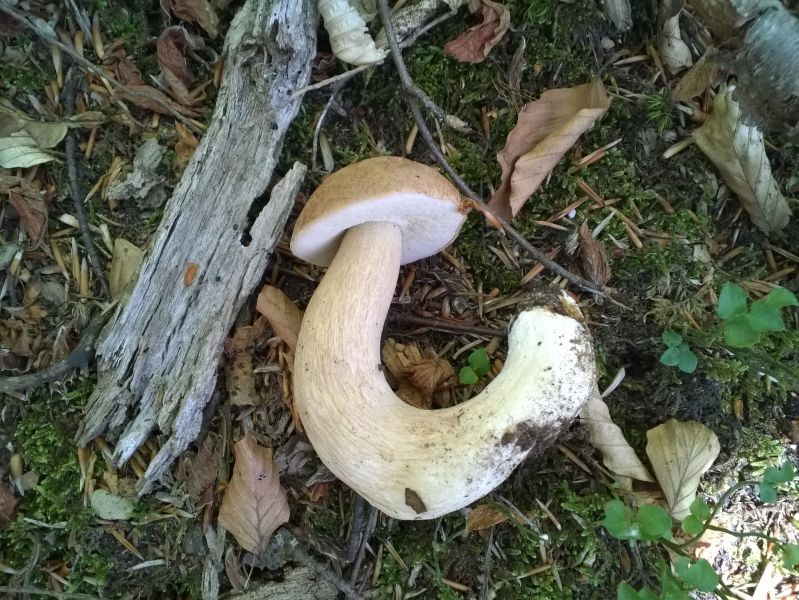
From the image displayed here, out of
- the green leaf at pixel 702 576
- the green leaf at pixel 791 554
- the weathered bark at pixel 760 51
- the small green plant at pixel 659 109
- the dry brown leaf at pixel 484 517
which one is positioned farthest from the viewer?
the small green plant at pixel 659 109

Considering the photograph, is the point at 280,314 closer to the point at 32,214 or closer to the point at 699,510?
the point at 32,214

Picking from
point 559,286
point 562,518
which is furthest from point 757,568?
point 559,286

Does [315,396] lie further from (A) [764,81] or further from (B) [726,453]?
(A) [764,81]

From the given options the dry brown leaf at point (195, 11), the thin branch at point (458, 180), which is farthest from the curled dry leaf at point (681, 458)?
the dry brown leaf at point (195, 11)

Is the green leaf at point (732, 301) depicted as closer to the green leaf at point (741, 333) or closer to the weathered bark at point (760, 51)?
the green leaf at point (741, 333)

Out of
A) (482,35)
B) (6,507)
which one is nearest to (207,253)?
(6,507)

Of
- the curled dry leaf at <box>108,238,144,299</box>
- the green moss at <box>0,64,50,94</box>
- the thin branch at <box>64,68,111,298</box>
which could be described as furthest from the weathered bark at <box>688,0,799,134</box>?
the green moss at <box>0,64,50,94</box>

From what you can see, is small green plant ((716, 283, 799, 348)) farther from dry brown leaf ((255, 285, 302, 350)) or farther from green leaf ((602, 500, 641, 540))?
dry brown leaf ((255, 285, 302, 350))
